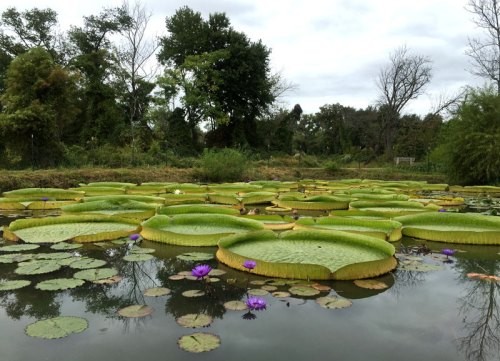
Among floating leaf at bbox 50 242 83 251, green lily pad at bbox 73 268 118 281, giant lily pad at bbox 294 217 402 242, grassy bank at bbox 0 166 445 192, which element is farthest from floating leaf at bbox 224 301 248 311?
grassy bank at bbox 0 166 445 192

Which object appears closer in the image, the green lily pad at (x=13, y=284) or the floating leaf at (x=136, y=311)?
the floating leaf at (x=136, y=311)

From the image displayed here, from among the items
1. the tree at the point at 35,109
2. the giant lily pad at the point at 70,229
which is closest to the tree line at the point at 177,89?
the tree at the point at 35,109

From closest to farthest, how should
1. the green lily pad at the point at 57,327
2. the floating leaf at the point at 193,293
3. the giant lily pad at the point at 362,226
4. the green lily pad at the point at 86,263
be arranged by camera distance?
the green lily pad at the point at 57,327
the floating leaf at the point at 193,293
the green lily pad at the point at 86,263
the giant lily pad at the point at 362,226

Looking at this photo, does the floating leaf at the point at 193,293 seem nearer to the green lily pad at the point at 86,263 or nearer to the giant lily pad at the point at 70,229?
the green lily pad at the point at 86,263

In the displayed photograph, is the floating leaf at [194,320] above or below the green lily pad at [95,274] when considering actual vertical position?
below

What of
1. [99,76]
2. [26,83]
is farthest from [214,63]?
[26,83]

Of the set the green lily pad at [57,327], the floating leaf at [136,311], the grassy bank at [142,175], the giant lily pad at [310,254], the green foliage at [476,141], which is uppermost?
the green foliage at [476,141]

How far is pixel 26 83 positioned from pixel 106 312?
61.8ft

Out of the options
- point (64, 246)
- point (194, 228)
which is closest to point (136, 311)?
point (64, 246)

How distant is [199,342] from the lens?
1991 millimetres

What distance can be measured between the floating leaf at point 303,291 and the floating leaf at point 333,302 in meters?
0.08

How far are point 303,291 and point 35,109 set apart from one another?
54.4 feet

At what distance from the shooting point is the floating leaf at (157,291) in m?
2.70

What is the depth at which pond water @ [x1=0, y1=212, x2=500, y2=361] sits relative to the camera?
1.94m
